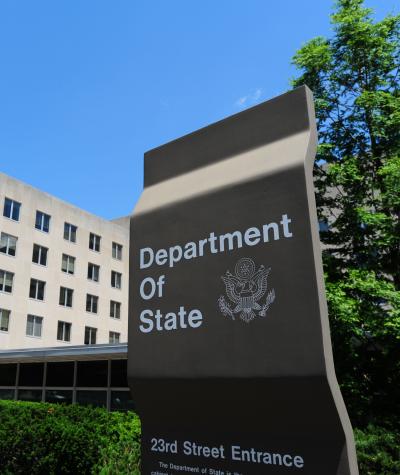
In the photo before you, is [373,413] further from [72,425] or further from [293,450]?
[293,450]

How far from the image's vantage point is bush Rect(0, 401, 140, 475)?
28.0 feet

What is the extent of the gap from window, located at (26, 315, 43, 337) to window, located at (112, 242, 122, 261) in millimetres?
11250

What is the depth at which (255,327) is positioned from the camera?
3.51m

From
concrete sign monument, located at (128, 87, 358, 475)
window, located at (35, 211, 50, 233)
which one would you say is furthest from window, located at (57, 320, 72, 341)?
concrete sign monument, located at (128, 87, 358, 475)

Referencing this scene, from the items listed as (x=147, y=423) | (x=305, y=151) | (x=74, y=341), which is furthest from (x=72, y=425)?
(x=74, y=341)

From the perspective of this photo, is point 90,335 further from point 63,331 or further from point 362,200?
point 362,200

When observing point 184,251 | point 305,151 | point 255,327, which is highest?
point 305,151

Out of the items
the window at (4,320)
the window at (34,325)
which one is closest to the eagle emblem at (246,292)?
the window at (4,320)

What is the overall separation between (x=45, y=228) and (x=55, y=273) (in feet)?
13.0

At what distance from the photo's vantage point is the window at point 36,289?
3691cm

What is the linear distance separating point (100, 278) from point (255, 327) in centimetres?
4143

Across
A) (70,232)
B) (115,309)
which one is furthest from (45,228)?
(115,309)

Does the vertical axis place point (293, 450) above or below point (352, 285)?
below

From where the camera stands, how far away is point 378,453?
8055mm
